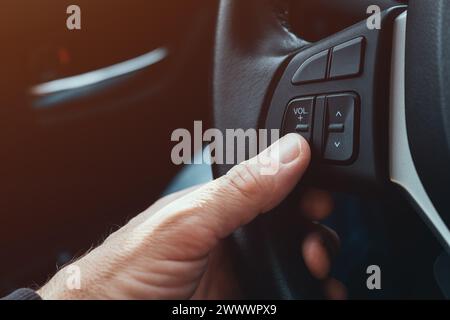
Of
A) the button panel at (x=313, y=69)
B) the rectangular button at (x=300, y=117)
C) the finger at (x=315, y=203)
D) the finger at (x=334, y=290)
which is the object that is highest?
the button panel at (x=313, y=69)

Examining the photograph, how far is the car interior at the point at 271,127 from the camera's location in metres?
0.65

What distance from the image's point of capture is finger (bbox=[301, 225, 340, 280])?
85 cm

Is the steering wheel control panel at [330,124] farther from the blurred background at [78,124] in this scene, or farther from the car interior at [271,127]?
the blurred background at [78,124]

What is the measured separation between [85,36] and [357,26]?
3.27 ft

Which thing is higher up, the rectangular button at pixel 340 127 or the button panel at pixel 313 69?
the button panel at pixel 313 69

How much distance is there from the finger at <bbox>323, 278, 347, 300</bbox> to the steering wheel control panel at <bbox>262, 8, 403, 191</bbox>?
18 cm

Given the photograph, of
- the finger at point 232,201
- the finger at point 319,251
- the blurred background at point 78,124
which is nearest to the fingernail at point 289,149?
the finger at point 232,201

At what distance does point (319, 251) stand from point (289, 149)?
19 cm

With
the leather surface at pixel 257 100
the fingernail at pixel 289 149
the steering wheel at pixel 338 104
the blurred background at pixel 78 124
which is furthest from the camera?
the blurred background at pixel 78 124

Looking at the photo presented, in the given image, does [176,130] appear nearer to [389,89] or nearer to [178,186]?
[178,186]

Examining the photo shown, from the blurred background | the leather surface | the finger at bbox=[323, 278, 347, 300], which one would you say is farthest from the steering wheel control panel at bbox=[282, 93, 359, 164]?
the blurred background

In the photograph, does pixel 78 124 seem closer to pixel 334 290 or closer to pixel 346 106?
pixel 334 290

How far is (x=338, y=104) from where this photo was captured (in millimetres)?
693

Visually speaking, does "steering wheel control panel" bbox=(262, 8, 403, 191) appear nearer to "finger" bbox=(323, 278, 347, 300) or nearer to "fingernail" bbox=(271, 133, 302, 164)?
"fingernail" bbox=(271, 133, 302, 164)
